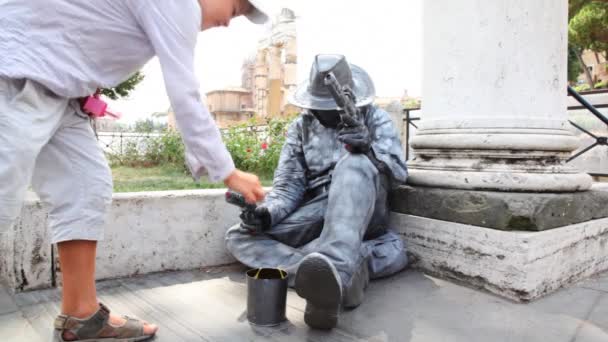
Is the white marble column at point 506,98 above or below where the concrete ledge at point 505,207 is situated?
above

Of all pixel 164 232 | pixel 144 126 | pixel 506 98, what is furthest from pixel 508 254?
pixel 144 126

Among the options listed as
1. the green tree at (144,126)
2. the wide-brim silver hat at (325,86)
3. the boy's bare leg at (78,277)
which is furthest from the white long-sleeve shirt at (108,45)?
the green tree at (144,126)

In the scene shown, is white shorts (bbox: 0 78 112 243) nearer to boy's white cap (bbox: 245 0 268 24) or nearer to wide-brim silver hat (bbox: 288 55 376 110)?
boy's white cap (bbox: 245 0 268 24)

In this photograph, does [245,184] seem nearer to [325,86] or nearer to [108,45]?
[108,45]

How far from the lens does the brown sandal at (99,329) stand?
5.92 feet

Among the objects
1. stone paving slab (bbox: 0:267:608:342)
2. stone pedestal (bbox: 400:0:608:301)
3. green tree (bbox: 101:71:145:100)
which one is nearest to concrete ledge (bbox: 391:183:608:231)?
stone pedestal (bbox: 400:0:608:301)

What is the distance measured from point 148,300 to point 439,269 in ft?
5.46

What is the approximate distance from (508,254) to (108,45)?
2.10 m

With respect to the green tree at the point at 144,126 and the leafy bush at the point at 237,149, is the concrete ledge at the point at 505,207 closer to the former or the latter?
the leafy bush at the point at 237,149

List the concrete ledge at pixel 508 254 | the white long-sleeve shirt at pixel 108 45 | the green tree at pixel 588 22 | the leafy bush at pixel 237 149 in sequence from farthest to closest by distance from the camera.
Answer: the green tree at pixel 588 22
the leafy bush at pixel 237 149
the concrete ledge at pixel 508 254
the white long-sleeve shirt at pixel 108 45

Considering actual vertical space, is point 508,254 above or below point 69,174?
below

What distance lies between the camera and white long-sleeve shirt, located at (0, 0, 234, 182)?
55.2 inches

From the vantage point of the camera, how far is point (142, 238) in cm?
271

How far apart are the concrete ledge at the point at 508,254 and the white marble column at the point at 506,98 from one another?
28cm
